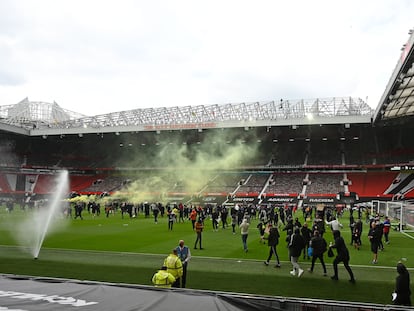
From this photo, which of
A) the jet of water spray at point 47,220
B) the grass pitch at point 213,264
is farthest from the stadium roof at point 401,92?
the jet of water spray at point 47,220

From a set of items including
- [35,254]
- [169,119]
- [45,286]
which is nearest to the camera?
[45,286]

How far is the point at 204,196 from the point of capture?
5053 cm

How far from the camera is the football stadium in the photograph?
926 centimetres

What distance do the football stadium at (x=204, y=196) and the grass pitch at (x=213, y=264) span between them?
66mm

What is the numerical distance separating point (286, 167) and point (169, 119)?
1921 cm

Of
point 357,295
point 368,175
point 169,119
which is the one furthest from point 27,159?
point 357,295

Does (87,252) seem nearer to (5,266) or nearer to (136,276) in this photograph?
(5,266)

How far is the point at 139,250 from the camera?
1631 cm

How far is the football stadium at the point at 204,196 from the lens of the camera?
9.26 metres

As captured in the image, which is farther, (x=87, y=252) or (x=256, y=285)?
(x=87, y=252)

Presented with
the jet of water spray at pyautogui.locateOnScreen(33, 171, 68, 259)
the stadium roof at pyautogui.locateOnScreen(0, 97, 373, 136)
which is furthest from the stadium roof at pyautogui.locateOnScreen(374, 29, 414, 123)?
the jet of water spray at pyautogui.locateOnScreen(33, 171, 68, 259)

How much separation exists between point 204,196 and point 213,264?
3747 cm

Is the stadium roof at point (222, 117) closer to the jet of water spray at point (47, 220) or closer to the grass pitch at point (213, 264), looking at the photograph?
the jet of water spray at point (47, 220)

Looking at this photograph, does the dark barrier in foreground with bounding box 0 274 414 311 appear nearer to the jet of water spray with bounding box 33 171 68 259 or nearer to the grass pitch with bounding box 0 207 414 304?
the grass pitch with bounding box 0 207 414 304
